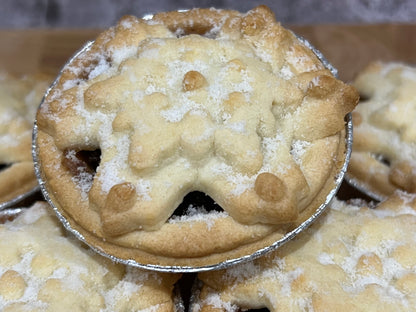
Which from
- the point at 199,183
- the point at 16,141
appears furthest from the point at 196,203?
the point at 16,141

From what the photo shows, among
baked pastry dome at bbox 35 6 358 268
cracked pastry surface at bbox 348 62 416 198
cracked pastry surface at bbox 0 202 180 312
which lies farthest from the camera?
cracked pastry surface at bbox 348 62 416 198

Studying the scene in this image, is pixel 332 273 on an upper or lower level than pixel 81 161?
lower

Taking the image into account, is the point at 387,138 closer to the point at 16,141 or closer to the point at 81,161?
the point at 81,161

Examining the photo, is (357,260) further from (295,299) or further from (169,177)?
(169,177)

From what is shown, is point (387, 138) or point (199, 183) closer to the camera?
point (199, 183)

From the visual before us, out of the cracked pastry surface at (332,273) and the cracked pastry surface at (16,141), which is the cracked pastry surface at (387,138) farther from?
the cracked pastry surface at (16,141)

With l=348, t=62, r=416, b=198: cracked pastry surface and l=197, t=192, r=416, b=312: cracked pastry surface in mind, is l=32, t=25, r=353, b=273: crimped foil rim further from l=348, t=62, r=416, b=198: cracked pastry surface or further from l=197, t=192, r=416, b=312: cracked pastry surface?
l=348, t=62, r=416, b=198: cracked pastry surface

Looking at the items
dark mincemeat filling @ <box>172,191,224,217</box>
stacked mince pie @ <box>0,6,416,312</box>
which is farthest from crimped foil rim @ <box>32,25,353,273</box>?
dark mincemeat filling @ <box>172,191,224,217</box>

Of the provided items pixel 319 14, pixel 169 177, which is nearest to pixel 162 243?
pixel 169 177
